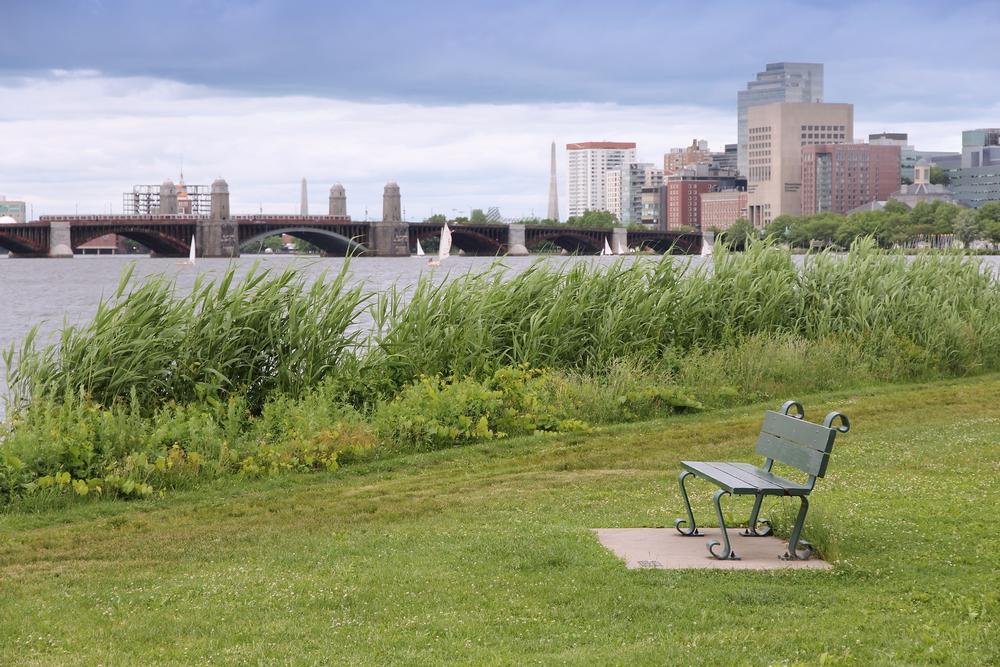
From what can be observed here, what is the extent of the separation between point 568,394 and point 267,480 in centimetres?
452

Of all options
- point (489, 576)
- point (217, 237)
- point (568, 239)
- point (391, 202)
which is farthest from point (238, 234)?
point (489, 576)

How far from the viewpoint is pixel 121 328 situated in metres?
12.9

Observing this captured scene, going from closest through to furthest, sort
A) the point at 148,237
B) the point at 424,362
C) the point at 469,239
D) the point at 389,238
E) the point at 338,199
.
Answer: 1. the point at 424,362
2. the point at 148,237
3. the point at 469,239
4. the point at 389,238
5. the point at 338,199

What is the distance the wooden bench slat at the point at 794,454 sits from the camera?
7.23m

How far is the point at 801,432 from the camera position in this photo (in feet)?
24.9

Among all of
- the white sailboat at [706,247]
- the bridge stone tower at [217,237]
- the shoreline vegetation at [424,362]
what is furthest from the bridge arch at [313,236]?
the shoreline vegetation at [424,362]

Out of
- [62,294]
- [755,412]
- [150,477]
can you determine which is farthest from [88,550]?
[62,294]

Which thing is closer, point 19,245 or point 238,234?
point 19,245

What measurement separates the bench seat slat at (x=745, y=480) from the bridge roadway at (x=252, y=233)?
285 ft

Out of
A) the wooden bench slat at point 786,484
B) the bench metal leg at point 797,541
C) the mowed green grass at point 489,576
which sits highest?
the wooden bench slat at point 786,484

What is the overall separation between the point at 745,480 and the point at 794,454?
0.40 meters

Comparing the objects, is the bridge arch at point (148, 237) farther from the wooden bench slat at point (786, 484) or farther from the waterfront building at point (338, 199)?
the wooden bench slat at point (786, 484)

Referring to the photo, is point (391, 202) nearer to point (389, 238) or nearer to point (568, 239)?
point (389, 238)

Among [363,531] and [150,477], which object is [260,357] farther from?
[363,531]
